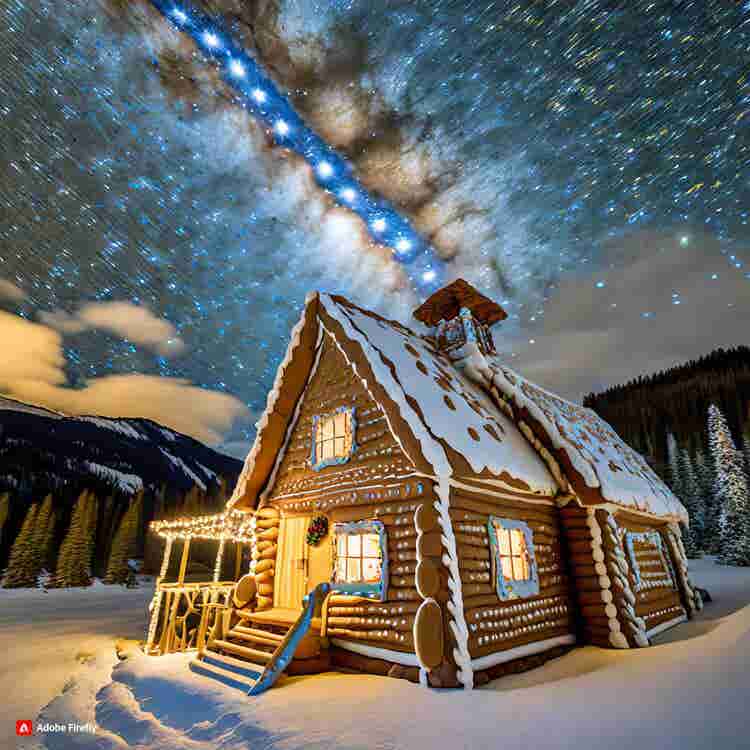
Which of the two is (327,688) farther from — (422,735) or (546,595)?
(546,595)

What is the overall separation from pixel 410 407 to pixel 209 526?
937 centimetres

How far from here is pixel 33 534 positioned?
37.9 metres

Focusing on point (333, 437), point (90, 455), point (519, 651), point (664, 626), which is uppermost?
point (90, 455)

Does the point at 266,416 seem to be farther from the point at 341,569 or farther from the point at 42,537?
the point at 42,537

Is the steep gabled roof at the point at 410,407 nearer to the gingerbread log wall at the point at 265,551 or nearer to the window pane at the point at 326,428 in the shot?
the gingerbread log wall at the point at 265,551

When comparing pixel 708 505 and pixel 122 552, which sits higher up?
pixel 708 505

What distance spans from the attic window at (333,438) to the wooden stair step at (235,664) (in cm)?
420

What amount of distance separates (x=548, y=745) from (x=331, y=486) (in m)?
6.45

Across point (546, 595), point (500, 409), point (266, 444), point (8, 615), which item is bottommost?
point (8, 615)

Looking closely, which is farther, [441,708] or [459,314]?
[459,314]

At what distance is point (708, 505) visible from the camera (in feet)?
131

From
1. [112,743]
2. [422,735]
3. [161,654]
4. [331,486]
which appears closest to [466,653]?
[422,735]

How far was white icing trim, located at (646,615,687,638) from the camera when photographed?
1082 centimetres

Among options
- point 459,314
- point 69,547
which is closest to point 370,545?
point 459,314
